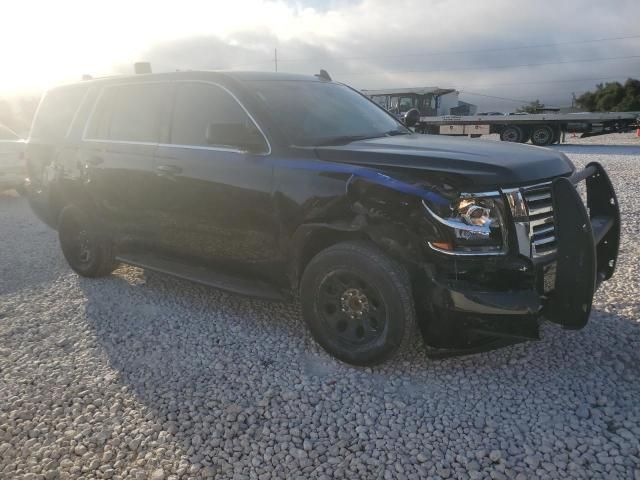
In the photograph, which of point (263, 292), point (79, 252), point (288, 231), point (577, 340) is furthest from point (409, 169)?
point (79, 252)

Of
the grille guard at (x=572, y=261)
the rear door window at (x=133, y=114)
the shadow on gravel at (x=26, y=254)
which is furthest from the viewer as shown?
the shadow on gravel at (x=26, y=254)

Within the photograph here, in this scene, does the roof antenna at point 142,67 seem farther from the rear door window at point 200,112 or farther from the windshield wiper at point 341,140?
the windshield wiper at point 341,140

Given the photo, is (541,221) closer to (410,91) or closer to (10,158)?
(10,158)

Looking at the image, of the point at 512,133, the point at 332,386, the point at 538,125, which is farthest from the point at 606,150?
the point at 332,386

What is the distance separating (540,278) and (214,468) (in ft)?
6.50

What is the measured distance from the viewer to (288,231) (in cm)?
365

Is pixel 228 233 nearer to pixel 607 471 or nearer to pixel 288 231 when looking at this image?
pixel 288 231

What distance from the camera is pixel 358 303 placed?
344cm

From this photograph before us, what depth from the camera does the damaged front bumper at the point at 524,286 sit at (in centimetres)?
296

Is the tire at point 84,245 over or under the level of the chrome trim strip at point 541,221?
under

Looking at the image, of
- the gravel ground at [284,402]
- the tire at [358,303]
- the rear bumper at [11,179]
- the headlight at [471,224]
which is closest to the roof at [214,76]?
the tire at [358,303]

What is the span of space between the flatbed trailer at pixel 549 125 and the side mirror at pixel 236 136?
1960 centimetres

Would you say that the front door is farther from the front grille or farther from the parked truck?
the parked truck

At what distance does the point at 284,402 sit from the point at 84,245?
328 cm
